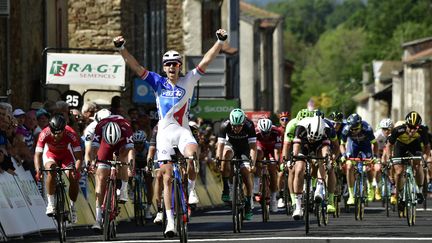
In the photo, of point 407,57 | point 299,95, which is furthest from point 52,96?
point 299,95

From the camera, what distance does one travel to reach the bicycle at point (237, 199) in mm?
21438

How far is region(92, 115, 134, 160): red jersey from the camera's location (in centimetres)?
2066

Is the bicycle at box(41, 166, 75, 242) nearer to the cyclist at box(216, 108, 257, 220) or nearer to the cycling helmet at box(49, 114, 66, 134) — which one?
the cycling helmet at box(49, 114, 66, 134)

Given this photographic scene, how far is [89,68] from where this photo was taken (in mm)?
31625

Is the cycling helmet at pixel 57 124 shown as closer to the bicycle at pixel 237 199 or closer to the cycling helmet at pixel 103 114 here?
the cycling helmet at pixel 103 114

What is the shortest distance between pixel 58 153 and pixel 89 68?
442 inches

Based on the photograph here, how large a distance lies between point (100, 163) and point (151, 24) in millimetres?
32863

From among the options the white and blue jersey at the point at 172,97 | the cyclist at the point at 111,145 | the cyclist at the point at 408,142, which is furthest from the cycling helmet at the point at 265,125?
the white and blue jersey at the point at 172,97

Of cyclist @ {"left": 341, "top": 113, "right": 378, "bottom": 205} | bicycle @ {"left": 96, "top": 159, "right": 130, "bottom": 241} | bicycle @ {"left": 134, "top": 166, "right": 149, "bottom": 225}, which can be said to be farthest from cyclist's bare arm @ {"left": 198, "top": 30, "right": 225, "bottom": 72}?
cyclist @ {"left": 341, "top": 113, "right": 378, "bottom": 205}

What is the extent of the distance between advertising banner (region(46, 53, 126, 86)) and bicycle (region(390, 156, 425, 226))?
7.78 metres

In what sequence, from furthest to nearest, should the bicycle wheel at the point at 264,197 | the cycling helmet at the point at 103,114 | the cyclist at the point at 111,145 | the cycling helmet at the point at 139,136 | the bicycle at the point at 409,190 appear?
1. the cycling helmet at the point at 139,136
2. the bicycle wheel at the point at 264,197
3. the bicycle at the point at 409,190
4. the cycling helmet at the point at 103,114
5. the cyclist at the point at 111,145

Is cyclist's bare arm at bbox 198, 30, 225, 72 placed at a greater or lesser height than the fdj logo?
lesser

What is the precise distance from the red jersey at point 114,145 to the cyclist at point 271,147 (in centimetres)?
565

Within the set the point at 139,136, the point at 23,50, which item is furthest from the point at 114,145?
the point at 23,50
